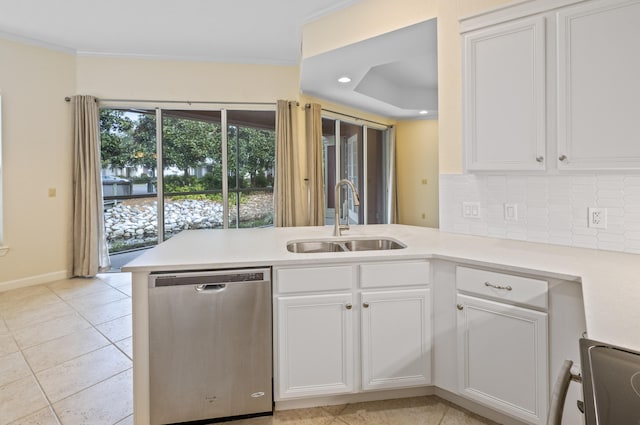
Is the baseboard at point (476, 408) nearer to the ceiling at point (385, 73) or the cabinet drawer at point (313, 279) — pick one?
the cabinet drawer at point (313, 279)

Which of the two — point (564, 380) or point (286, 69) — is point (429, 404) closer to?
point (564, 380)

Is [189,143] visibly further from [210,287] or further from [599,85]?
[599,85]

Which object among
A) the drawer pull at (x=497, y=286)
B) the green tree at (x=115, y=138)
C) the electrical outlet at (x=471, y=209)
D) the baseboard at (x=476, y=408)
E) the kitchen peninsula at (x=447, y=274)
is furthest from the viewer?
the green tree at (x=115, y=138)

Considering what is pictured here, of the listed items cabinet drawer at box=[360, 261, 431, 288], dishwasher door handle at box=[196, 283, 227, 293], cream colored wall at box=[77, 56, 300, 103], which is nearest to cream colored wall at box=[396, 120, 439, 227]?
cream colored wall at box=[77, 56, 300, 103]

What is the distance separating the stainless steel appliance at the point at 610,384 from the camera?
0.55 meters

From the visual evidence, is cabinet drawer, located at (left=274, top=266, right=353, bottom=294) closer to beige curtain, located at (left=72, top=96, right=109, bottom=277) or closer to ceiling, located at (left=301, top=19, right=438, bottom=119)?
ceiling, located at (left=301, top=19, right=438, bottom=119)

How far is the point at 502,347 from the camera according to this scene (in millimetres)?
1637

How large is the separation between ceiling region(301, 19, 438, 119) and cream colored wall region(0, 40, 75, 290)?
3036 mm

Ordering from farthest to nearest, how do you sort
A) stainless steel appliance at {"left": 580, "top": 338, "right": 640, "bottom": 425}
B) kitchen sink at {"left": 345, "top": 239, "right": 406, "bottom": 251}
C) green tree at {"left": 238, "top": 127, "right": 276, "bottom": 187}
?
green tree at {"left": 238, "top": 127, "right": 276, "bottom": 187}, kitchen sink at {"left": 345, "top": 239, "right": 406, "bottom": 251}, stainless steel appliance at {"left": 580, "top": 338, "right": 640, "bottom": 425}

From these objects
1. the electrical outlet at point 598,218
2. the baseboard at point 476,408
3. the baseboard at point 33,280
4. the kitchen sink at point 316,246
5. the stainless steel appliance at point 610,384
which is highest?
the electrical outlet at point 598,218

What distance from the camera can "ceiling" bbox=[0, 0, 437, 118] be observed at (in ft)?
10.2

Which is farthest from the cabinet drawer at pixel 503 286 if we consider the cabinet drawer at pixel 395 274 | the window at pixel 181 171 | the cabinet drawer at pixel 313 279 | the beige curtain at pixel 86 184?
the beige curtain at pixel 86 184

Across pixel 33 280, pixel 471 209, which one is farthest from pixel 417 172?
pixel 33 280

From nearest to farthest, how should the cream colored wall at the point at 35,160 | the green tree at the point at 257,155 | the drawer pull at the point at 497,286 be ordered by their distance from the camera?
the drawer pull at the point at 497,286 < the cream colored wall at the point at 35,160 < the green tree at the point at 257,155
